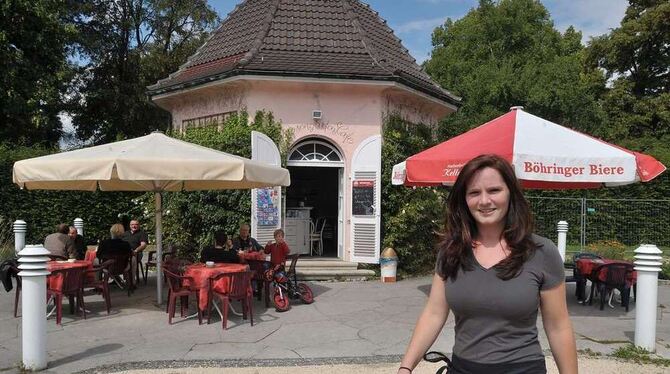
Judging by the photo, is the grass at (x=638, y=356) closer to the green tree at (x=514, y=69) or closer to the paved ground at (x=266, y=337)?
the paved ground at (x=266, y=337)

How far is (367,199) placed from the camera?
11477mm

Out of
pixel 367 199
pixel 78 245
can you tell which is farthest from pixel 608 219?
pixel 78 245

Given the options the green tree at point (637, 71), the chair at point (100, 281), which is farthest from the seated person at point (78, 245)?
the green tree at point (637, 71)

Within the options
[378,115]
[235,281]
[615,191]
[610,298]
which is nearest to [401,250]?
[378,115]

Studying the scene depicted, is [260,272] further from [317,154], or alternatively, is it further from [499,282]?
[499,282]

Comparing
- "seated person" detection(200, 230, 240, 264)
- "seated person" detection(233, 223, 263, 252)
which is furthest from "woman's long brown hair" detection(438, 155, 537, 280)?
"seated person" detection(233, 223, 263, 252)

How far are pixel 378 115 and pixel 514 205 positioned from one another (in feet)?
32.2

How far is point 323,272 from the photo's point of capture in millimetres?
11078

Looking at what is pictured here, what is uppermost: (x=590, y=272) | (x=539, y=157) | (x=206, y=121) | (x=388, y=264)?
(x=206, y=121)

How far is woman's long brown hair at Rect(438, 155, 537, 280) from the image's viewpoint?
2.11m

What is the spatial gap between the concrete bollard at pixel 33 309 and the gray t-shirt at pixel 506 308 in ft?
14.9

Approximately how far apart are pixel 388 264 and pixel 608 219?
10.4 meters

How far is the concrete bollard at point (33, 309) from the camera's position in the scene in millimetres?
5129

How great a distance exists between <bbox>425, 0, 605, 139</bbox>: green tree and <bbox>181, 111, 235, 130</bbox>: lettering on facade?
15.5 m
